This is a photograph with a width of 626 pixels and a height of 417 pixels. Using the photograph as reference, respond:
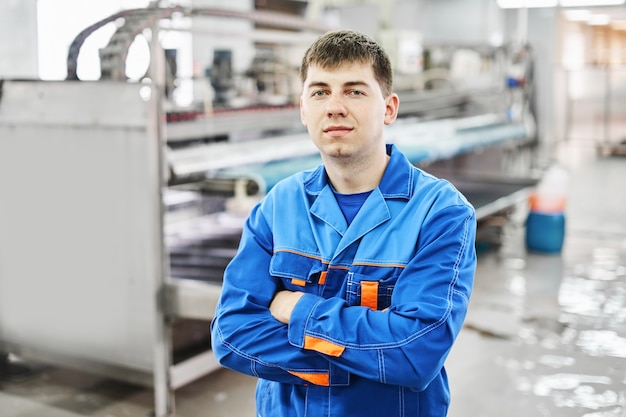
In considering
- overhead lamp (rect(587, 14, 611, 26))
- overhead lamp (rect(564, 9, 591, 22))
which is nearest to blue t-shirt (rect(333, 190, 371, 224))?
overhead lamp (rect(564, 9, 591, 22))

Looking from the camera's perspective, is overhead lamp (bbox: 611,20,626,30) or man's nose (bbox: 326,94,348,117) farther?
overhead lamp (bbox: 611,20,626,30)

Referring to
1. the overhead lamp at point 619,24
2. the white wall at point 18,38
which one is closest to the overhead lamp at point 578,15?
A: the overhead lamp at point 619,24

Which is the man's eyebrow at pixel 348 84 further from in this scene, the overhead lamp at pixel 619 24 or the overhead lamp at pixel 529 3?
the overhead lamp at pixel 619 24

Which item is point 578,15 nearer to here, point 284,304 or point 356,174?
point 356,174

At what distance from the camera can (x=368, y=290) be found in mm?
1273

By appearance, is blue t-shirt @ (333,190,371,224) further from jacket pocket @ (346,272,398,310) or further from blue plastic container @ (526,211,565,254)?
blue plastic container @ (526,211,565,254)

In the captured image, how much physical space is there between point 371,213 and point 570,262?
4.31m

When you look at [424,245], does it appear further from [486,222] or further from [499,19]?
[499,19]

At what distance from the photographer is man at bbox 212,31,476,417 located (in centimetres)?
122

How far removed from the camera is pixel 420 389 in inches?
48.8

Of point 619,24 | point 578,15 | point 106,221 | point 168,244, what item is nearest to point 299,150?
point 168,244

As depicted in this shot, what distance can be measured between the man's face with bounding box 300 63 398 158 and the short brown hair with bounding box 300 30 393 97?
0.01 meters

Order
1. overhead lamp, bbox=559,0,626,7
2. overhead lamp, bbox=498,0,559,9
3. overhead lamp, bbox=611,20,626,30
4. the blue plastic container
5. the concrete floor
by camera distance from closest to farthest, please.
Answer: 1. the concrete floor
2. the blue plastic container
3. overhead lamp, bbox=559,0,626,7
4. overhead lamp, bbox=498,0,559,9
5. overhead lamp, bbox=611,20,626,30

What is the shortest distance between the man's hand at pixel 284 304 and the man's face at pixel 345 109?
27 cm
